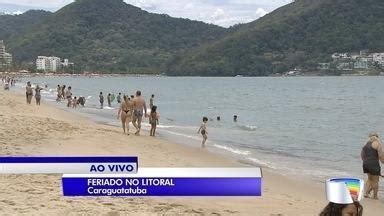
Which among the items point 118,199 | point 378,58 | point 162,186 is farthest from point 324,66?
point 162,186

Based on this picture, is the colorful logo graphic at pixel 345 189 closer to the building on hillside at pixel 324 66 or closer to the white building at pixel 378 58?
the building on hillside at pixel 324 66

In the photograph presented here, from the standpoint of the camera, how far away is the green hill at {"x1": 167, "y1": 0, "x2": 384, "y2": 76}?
172000 millimetres

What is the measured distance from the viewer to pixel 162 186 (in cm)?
365

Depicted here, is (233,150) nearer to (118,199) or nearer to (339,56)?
(118,199)

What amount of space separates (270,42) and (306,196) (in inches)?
6644

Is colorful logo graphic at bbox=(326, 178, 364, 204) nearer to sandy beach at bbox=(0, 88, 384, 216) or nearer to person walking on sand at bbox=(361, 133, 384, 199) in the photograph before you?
sandy beach at bbox=(0, 88, 384, 216)

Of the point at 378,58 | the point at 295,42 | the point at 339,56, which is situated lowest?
the point at 378,58

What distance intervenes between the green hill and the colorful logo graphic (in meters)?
170

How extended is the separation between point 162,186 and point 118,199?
3897 mm

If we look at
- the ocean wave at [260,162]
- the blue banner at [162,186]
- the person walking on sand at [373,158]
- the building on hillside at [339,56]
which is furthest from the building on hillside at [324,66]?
the blue banner at [162,186]

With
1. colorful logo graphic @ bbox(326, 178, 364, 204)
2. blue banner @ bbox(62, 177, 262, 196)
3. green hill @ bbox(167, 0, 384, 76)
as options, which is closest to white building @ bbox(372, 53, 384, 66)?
green hill @ bbox(167, 0, 384, 76)

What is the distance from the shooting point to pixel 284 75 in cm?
16862

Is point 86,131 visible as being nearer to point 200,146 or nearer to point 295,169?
point 200,146

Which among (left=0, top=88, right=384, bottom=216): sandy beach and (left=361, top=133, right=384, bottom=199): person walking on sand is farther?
(left=361, top=133, right=384, bottom=199): person walking on sand
